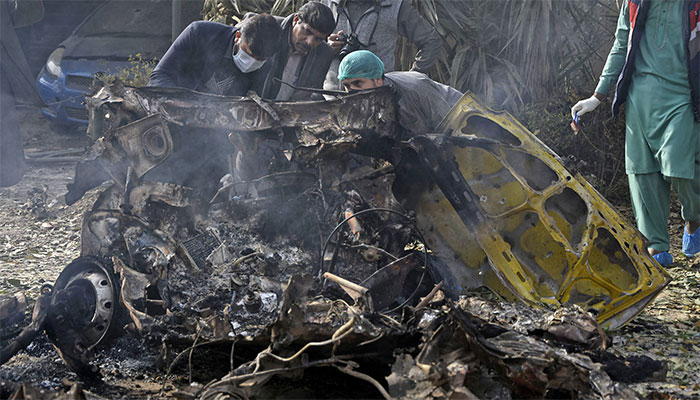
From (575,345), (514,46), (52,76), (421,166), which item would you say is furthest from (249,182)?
(52,76)

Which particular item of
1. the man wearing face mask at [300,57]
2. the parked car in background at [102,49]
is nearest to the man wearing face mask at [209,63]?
the man wearing face mask at [300,57]

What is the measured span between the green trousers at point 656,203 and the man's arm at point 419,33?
2308mm

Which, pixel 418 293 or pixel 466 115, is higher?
pixel 466 115

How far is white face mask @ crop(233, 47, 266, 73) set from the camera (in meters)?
5.13

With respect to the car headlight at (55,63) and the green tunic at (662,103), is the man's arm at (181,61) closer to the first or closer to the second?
the green tunic at (662,103)

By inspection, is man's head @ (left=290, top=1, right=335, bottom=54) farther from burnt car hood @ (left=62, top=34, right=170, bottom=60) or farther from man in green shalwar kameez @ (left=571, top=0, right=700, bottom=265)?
burnt car hood @ (left=62, top=34, right=170, bottom=60)

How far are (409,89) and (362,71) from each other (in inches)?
15.3

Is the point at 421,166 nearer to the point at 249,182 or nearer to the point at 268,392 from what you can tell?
the point at 249,182

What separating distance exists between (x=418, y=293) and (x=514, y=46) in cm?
455

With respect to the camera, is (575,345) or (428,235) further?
(428,235)

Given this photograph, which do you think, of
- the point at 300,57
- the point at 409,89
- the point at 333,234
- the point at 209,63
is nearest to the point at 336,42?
the point at 300,57

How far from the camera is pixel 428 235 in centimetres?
443

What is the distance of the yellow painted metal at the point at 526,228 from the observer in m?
3.96

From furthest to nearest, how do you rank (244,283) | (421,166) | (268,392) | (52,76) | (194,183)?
(52,76), (194,183), (421,166), (244,283), (268,392)
